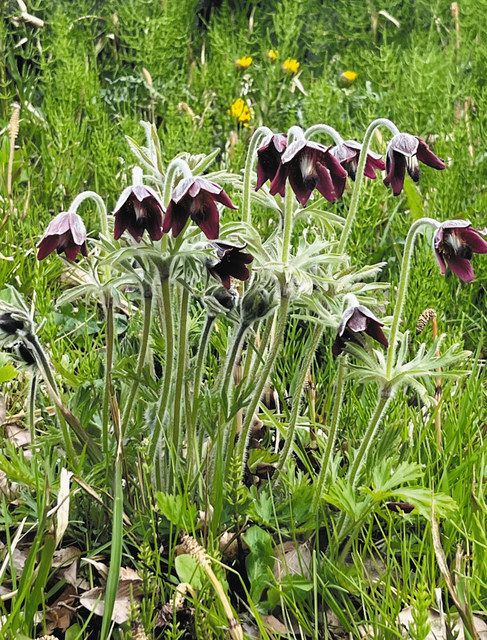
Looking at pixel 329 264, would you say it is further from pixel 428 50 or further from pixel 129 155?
pixel 428 50

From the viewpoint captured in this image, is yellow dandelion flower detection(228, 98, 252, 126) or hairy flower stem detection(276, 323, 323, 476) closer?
hairy flower stem detection(276, 323, 323, 476)

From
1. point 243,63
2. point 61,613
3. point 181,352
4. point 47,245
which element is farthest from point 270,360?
point 243,63

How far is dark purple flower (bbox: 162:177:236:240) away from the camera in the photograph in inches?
58.7

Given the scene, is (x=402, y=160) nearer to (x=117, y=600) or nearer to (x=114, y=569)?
(x=114, y=569)

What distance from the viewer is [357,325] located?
5.37ft

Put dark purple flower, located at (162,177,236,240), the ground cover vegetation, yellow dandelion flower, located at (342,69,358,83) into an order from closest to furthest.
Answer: dark purple flower, located at (162,177,236,240), the ground cover vegetation, yellow dandelion flower, located at (342,69,358,83)

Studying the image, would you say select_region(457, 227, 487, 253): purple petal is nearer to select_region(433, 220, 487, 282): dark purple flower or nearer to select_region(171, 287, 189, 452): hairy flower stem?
select_region(433, 220, 487, 282): dark purple flower

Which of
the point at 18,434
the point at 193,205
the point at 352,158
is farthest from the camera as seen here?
the point at 18,434

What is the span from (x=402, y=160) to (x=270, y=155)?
281 millimetres

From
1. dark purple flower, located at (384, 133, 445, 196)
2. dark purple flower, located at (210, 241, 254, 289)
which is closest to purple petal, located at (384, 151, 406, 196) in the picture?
dark purple flower, located at (384, 133, 445, 196)

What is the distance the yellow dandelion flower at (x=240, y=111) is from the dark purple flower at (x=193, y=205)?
265 centimetres

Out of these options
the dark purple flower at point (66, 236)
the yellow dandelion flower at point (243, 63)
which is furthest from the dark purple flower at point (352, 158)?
the yellow dandelion flower at point (243, 63)

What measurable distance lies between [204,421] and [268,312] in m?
0.31

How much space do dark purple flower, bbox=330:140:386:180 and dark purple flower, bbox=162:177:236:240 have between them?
409 millimetres
